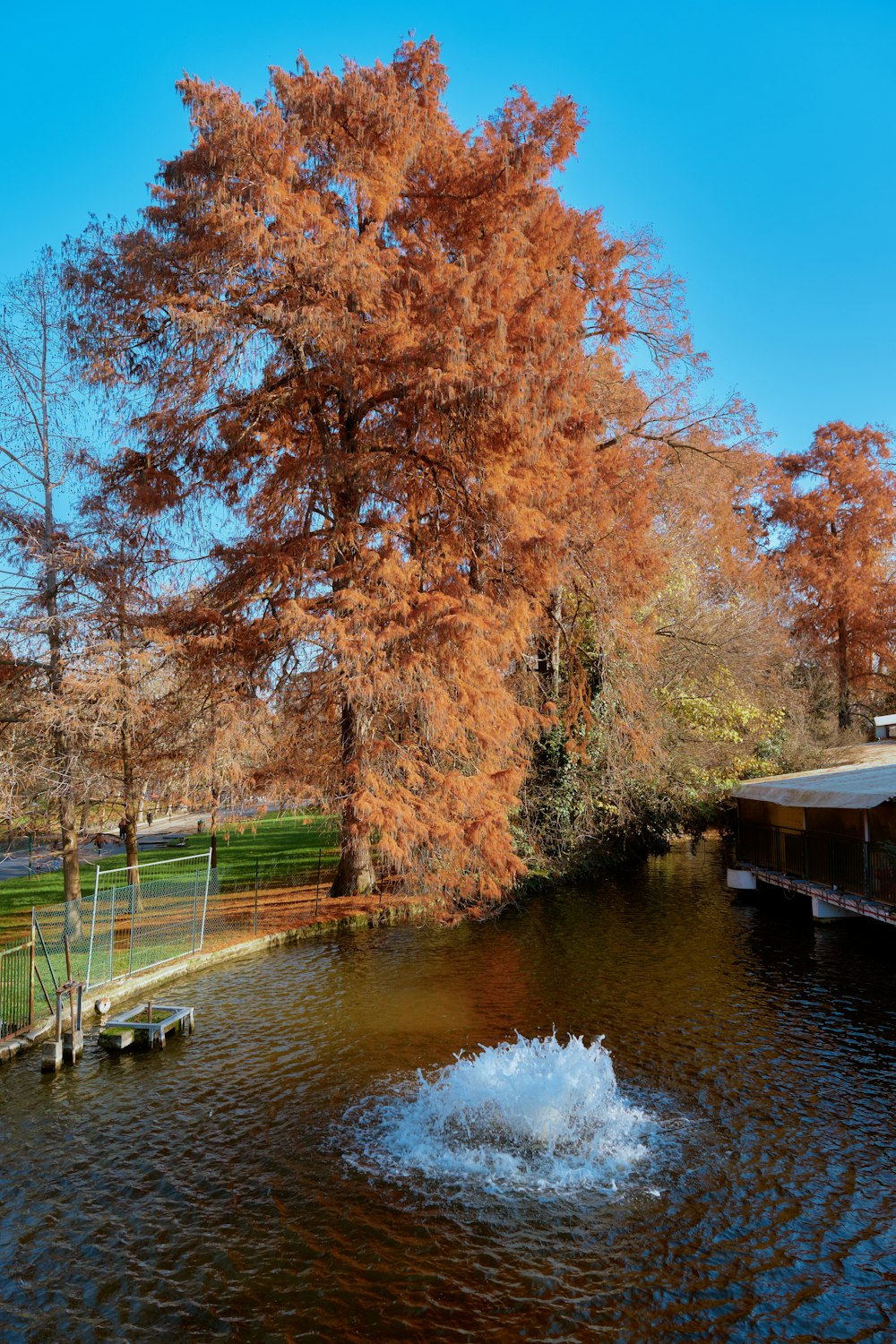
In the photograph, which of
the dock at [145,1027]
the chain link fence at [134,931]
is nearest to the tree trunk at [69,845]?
the chain link fence at [134,931]

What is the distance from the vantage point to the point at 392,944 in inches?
723

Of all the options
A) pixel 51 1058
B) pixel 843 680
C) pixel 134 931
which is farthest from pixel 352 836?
pixel 843 680

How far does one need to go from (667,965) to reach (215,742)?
8.99 metres

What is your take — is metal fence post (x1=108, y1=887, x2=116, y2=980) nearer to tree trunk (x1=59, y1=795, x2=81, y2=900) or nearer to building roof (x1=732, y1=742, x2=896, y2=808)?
tree trunk (x1=59, y1=795, x2=81, y2=900)

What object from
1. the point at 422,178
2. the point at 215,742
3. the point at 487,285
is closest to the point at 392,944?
the point at 215,742

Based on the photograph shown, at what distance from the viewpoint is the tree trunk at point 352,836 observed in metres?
17.8

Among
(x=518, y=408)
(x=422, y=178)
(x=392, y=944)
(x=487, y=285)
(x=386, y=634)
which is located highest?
(x=422, y=178)

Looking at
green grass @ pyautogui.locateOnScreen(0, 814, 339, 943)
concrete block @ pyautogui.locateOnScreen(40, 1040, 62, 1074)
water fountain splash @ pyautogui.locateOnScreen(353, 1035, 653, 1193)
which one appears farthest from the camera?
green grass @ pyautogui.locateOnScreen(0, 814, 339, 943)

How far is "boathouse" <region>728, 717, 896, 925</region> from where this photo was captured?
1738 centimetres

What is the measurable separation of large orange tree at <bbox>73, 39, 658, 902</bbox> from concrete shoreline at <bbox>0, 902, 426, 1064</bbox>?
1945 millimetres

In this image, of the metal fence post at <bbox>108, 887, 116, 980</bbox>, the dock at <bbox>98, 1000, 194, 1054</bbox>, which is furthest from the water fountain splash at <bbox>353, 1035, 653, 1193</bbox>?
the metal fence post at <bbox>108, 887, 116, 980</bbox>

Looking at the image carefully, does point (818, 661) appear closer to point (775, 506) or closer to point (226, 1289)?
point (775, 506)

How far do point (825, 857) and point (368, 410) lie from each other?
14.0 metres

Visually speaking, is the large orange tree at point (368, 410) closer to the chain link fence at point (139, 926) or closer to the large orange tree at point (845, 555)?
the chain link fence at point (139, 926)
